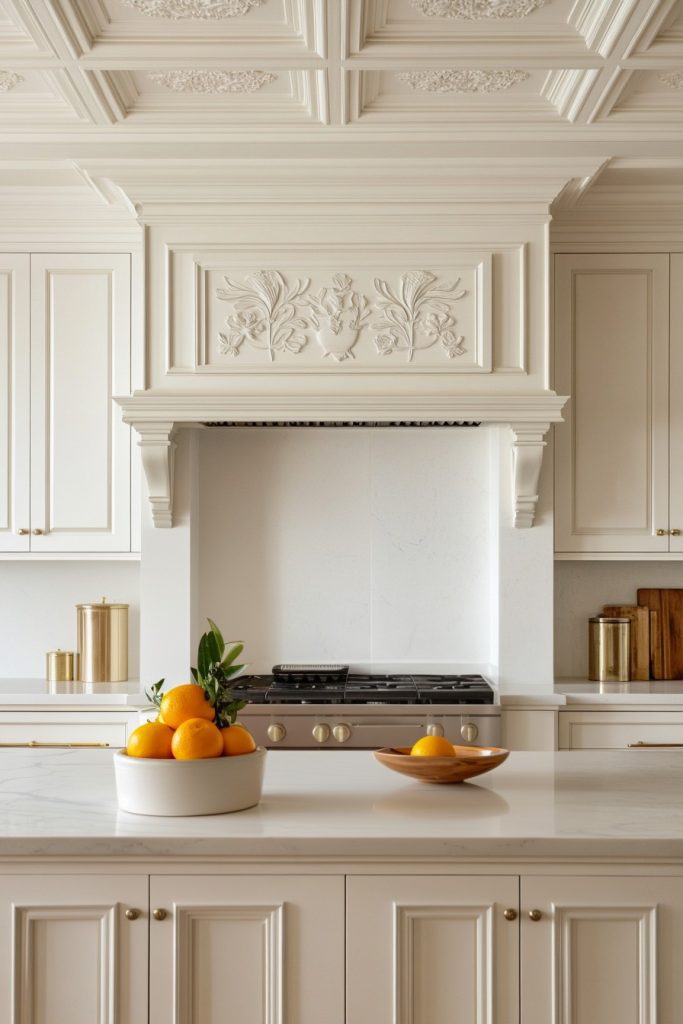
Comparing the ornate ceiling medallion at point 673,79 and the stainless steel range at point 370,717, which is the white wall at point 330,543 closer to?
the stainless steel range at point 370,717

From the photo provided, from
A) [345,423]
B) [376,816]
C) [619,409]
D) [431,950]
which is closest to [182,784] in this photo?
[376,816]

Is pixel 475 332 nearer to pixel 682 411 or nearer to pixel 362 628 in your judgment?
pixel 682 411

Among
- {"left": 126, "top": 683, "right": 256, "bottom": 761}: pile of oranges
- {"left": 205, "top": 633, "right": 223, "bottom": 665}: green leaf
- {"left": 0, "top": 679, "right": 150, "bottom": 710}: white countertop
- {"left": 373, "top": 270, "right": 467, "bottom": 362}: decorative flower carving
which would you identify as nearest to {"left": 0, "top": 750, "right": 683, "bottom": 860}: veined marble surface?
{"left": 126, "top": 683, "right": 256, "bottom": 761}: pile of oranges

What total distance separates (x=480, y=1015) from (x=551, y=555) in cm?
212

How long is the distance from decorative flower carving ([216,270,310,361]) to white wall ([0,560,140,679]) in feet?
3.72

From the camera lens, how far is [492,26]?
103 inches

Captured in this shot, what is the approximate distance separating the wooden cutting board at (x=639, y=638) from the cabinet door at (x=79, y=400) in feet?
6.27

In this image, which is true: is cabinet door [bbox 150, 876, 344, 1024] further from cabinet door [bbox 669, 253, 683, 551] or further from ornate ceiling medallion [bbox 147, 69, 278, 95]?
cabinet door [bbox 669, 253, 683, 551]

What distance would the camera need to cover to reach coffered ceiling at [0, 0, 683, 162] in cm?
256

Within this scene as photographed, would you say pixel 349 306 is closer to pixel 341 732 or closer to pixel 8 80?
pixel 8 80

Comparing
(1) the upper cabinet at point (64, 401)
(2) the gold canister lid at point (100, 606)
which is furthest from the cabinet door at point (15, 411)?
(2) the gold canister lid at point (100, 606)

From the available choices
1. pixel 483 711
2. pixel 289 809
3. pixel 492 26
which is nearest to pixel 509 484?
pixel 483 711

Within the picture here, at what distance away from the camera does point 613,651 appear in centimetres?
382

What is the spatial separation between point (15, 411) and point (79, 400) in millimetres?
232
